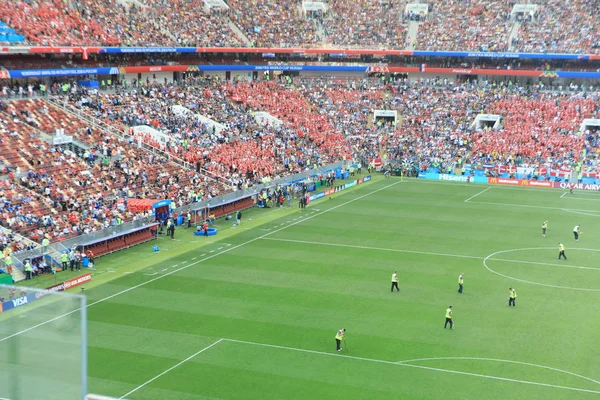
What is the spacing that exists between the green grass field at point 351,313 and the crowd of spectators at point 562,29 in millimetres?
38289

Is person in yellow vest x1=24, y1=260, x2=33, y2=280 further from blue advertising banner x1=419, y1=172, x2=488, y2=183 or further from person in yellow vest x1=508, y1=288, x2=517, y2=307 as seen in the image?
blue advertising banner x1=419, y1=172, x2=488, y2=183

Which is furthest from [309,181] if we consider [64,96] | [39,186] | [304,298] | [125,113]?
[304,298]

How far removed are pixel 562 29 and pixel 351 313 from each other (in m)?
65.6

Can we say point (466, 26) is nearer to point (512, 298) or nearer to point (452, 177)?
point (452, 177)

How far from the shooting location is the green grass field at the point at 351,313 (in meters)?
22.6

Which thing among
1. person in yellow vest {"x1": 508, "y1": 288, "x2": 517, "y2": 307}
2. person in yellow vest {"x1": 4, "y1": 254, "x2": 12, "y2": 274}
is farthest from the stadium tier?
person in yellow vest {"x1": 508, "y1": 288, "x2": 517, "y2": 307}

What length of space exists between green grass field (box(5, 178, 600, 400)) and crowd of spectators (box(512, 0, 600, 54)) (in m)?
38.3

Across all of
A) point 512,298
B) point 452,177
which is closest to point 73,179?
point 512,298

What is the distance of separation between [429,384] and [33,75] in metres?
41.9

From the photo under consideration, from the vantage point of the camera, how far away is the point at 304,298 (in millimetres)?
31156

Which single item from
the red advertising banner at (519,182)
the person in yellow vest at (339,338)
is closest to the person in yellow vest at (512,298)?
the person in yellow vest at (339,338)

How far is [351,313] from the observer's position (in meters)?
29.2

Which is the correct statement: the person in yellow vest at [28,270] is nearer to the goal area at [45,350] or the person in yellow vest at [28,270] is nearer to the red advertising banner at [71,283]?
the red advertising banner at [71,283]

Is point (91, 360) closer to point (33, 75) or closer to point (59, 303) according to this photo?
point (59, 303)
